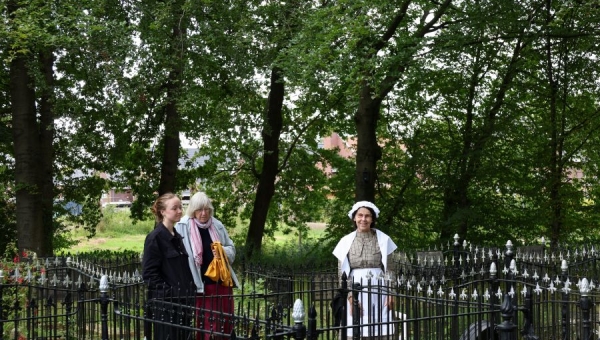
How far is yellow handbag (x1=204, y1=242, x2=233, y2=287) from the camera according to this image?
7.42m

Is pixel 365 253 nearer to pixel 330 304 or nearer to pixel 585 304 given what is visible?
pixel 330 304

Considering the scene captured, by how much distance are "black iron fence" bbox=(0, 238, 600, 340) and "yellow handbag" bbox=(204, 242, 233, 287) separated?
0.20m

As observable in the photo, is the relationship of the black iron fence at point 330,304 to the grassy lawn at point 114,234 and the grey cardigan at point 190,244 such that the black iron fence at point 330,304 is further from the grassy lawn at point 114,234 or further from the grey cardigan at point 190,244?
the grassy lawn at point 114,234

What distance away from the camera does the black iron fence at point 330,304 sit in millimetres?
5738

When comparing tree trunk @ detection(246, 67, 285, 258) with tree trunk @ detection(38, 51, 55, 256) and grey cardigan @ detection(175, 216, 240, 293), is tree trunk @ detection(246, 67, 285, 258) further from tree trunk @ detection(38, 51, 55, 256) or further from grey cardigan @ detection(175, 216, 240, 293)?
grey cardigan @ detection(175, 216, 240, 293)

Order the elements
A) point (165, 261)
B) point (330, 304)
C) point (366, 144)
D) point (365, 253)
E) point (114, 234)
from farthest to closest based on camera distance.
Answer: point (114, 234) → point (366, 144) → point (330, 304) → point (365, 253) → point (165, 261)

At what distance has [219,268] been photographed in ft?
24.4

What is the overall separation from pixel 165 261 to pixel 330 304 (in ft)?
9.96

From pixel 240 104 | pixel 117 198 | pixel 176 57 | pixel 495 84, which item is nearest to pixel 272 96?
pixel 240 104

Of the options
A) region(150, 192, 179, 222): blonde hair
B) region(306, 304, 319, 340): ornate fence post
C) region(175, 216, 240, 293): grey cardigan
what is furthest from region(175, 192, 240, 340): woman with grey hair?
region(306, 304, 319, 340): ornate fence post

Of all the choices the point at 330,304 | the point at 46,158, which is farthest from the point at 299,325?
the point at 46,158

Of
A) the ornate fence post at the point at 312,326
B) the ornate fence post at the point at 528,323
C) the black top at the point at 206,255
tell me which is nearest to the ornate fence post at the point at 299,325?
the ornate fence post at the point at 312,326

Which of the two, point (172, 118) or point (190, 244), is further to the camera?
point (172, 118)

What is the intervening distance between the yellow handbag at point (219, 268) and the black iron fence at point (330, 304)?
200mm
